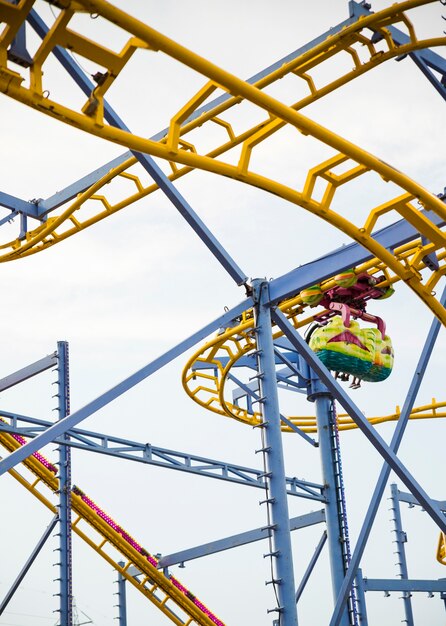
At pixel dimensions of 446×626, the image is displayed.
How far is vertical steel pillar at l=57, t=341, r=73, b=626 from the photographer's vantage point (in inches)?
451

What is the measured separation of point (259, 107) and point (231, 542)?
31.5 ft

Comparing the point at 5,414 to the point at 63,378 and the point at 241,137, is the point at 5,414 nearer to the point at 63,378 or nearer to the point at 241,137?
the point at 63,378

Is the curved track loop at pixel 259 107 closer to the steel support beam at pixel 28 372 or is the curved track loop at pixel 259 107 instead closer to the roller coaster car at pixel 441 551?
the steel support beam at pixel 28 372

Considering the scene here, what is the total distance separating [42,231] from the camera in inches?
417

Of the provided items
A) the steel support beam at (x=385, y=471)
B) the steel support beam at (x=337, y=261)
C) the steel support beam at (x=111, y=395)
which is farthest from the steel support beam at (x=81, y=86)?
the steel support beam at (x=385, y=471)

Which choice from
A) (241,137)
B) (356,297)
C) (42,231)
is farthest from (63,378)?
(241,137)

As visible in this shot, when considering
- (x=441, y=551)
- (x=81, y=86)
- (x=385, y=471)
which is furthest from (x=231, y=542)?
(x=81, y=86)

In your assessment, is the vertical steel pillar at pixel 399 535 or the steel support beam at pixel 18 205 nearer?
the steel support beam at pixel 18 205

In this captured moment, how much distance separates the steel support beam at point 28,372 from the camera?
42.4ft

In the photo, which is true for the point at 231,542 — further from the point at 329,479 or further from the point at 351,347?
the point at 351,347

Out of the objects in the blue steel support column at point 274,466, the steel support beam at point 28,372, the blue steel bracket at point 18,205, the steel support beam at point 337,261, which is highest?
the blue steel bracket at point 18,205

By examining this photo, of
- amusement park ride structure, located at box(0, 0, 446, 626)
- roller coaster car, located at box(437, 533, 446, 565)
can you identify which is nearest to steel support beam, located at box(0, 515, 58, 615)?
amusement park ride structure, located at box(0, 0, 446, 626)

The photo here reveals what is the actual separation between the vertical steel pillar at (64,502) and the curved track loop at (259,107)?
295 cm

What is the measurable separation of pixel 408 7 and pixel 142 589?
11.3 m
